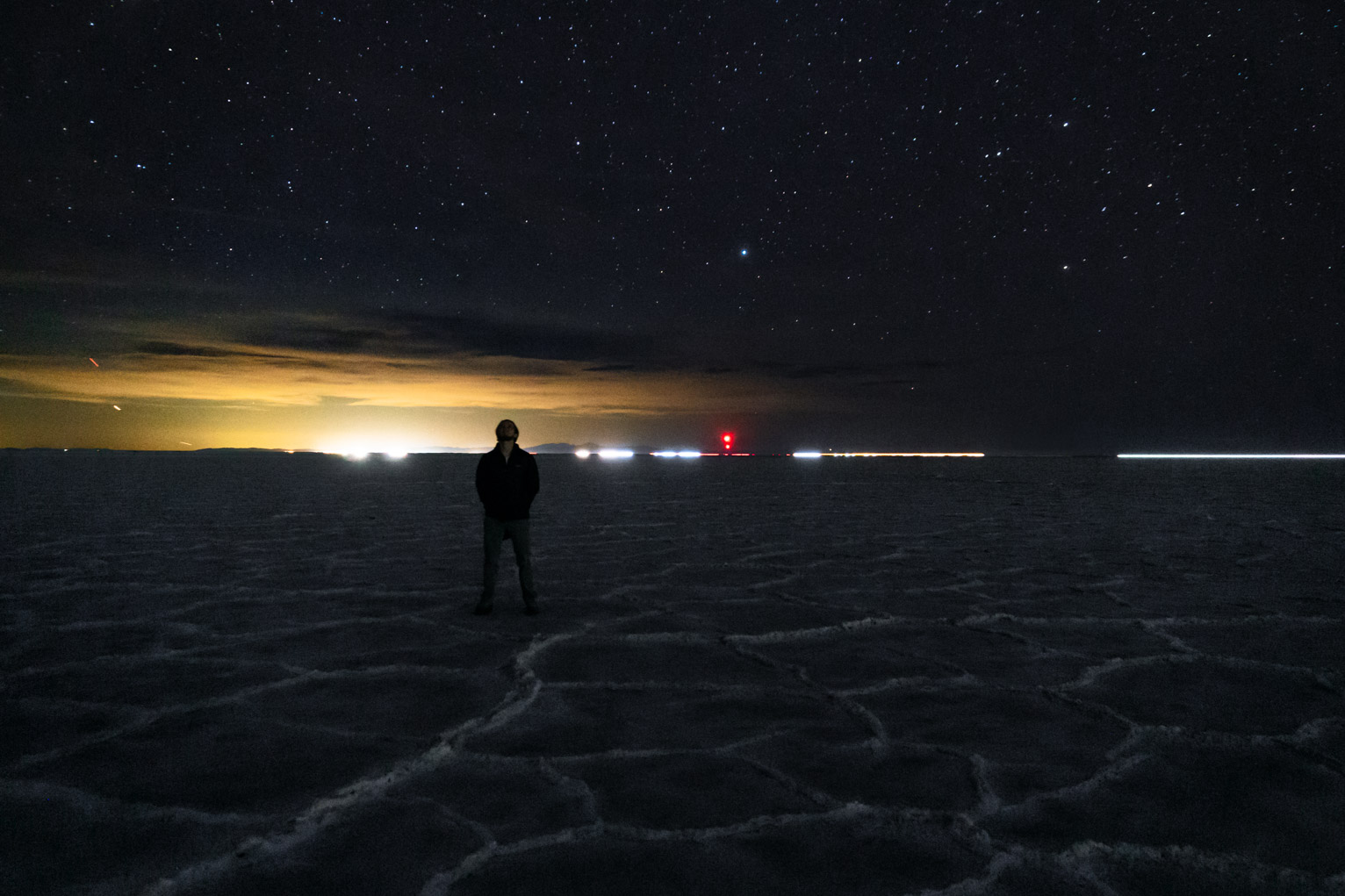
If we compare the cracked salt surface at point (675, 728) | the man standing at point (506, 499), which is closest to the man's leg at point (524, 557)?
the man standing at point (506, 499)

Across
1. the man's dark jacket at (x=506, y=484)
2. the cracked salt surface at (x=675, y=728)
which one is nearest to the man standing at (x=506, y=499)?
the man's dark jacket at (x=506, y=484)

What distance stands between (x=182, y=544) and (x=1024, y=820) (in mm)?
7357

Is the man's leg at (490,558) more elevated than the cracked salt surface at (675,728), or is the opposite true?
the man's leg at (490,558)

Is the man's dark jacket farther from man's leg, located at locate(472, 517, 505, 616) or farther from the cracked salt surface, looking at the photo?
the cracked salt surface

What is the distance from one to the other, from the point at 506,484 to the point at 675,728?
1922 millimetres

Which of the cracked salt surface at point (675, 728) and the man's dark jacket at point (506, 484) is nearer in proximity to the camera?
the cracked salt surface at point (675, 728)

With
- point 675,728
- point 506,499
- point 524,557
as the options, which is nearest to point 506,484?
point 506,499

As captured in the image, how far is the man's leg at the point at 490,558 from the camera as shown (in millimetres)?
4262

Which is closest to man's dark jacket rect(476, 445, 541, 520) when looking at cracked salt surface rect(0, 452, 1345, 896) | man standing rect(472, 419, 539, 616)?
man standing rect(472, 419, 539, 616)

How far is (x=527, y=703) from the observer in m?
2.93

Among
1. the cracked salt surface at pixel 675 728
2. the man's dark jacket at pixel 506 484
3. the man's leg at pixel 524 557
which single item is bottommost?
the cracked salt surface at pixel 675 728

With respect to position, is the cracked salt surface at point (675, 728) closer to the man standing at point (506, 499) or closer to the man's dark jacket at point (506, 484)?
the man standing at point (506, 499)

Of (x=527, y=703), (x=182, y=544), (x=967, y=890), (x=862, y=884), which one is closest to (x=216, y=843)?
(x=527, y=703)

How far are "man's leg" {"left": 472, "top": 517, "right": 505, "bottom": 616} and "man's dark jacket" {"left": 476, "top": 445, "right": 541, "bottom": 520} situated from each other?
0.19ft
